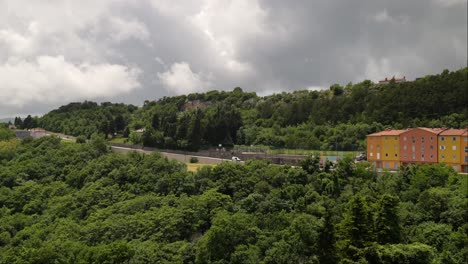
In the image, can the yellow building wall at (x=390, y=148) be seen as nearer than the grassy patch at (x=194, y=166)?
Yes

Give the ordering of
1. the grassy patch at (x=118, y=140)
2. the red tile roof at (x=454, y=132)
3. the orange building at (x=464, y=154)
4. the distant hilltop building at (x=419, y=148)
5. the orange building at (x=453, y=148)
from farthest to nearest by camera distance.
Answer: the grassy patch at (x=118, y=140)
the red tile roof at (x=454, y=132)
the distant hilltop building at (x=419, y=148)
the orange building at (x=453, y=148)
the orange building at (x=464, y=154)

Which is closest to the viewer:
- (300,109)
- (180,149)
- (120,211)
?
(120,211)

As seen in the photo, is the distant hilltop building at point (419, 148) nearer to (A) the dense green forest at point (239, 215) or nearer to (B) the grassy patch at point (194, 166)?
(A) the dense green forest at point (239, 215)

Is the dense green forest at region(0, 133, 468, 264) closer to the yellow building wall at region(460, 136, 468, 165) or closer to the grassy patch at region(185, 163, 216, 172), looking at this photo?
the grassy patch at region(185, 163, 216, 172)

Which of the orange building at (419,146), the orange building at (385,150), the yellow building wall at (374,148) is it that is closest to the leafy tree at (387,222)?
the orange building at (419,146)

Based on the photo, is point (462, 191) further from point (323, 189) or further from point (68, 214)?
point (68, 214)

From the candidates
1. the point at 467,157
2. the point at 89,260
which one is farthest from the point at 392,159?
the point at 89,260

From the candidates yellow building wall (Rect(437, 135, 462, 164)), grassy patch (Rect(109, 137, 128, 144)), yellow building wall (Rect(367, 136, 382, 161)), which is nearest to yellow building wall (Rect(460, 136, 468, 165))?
yellow building wall (Rect(437, 135, 462, 164))
